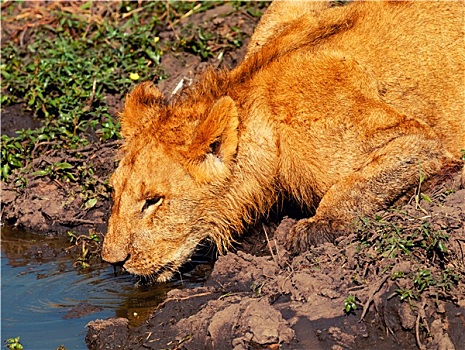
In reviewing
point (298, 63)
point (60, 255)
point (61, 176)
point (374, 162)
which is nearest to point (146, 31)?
point (61, 176)

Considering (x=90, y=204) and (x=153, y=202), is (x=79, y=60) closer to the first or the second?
(x=90, y=204)

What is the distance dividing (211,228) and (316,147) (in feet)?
3.50

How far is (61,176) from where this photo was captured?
958cm

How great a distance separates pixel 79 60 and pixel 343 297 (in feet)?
18.5

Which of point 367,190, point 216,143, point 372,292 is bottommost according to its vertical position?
point 372,292

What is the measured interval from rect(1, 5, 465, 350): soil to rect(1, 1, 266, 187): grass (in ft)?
9.61

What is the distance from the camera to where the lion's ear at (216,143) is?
22.7ft

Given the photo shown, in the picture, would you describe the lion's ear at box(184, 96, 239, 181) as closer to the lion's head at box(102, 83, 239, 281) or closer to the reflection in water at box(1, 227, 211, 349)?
the lion's head at box(102, 83, 239, 281)

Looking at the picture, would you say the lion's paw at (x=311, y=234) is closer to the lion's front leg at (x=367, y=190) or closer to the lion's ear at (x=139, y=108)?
the lion's front leg at (x=367, y=190)

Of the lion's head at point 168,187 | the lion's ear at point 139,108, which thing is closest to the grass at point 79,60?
the lion's ear at point 139,108

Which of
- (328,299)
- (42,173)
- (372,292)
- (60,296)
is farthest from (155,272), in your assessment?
(42,173)

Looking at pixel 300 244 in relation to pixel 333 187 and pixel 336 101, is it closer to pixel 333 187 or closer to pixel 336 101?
pixel 333 187

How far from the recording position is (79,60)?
1081cm

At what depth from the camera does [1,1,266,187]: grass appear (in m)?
9.95
